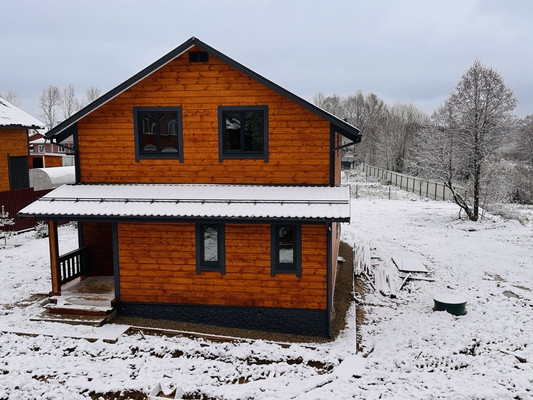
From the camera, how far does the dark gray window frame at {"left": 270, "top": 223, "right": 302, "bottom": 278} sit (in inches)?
432

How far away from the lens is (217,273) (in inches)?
449

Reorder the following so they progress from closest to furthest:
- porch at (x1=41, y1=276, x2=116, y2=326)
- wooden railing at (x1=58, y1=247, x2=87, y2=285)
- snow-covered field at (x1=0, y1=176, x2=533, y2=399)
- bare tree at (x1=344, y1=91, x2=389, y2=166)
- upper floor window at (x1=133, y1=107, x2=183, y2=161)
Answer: snow-covered field at (x1=0, y1=176, x2=533, y2=399), porch at (x1=41, y1=276, x2=116, y2=326), upper floor window at (x1=133, y1=107, x2=183, y2=161), wooden railing at (x1=58, y1=247, x2=87, y2=285), bare tree at (x1=344, y1=91, x2=389, y2=166)

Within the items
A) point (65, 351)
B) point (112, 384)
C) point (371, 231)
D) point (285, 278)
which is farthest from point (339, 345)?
point (371, 231)

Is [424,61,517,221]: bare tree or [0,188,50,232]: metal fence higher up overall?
[424,61,517,221]: bare tree

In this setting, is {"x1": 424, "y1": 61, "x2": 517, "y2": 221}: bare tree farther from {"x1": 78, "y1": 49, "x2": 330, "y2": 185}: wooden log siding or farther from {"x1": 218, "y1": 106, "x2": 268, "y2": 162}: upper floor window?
{"x1": 218, "y1": 106, "x2": 268, "y2": 162}: upper floor window

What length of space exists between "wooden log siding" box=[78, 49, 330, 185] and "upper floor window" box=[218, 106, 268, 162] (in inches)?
6.1

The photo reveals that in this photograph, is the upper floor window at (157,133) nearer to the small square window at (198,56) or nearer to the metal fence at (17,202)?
the small square window at (198,56)

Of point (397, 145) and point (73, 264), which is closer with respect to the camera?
point (73, 264)

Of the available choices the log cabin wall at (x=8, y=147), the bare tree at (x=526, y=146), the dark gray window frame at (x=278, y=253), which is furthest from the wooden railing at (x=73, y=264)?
the bare tree at (x=526, y=146)

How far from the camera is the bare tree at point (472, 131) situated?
2459 cm

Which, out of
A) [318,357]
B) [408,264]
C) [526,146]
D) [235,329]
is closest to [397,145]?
[526,146]

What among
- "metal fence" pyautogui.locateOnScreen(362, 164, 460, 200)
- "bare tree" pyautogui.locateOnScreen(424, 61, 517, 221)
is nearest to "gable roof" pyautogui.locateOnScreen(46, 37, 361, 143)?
"bare tree" pyautogui.locateOnScreen(424, 61, 517, 221)

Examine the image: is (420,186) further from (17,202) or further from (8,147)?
(8,147)

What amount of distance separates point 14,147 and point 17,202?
10.3 ft
